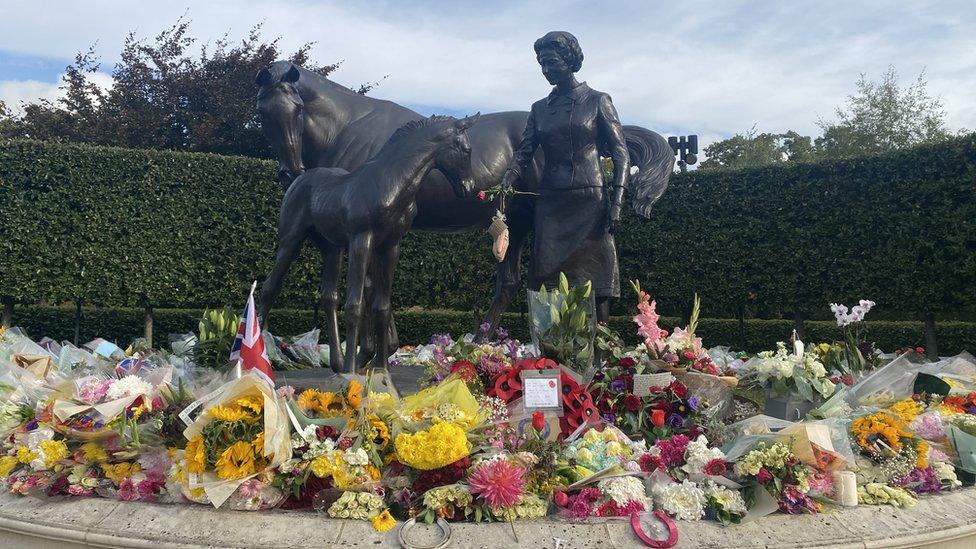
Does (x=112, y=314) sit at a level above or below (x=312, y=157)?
below

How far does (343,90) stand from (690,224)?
710 centimetres

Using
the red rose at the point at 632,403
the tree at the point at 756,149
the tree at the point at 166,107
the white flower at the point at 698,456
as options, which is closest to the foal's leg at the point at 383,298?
the red rose at the point at 632,403

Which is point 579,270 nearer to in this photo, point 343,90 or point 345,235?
point 345,235

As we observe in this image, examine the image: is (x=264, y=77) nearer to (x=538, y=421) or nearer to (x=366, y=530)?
(x=538, y=421)

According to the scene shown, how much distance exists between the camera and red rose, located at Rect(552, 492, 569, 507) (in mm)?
2936

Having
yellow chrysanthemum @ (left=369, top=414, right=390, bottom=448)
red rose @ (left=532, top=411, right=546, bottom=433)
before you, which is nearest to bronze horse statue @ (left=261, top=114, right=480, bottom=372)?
yellow chrysanthemum @ (left=369, top=414, right=390, bottom=448)

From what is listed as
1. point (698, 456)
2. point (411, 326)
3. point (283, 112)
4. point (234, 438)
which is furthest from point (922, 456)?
point (411, 326)

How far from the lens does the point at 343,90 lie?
19.8 ft

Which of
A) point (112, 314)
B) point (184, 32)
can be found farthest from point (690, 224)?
point (184, 32)

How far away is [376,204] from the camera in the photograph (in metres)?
4.75

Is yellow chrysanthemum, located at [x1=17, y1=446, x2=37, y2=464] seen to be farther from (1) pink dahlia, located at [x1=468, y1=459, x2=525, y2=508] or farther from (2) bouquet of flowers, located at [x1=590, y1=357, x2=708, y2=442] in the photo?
(2) bouquet of flowers, located at [x1=590, y1=357, x2=708, y2=442]

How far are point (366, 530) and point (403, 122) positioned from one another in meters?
4.21

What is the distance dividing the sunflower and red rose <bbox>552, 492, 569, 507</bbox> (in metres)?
1.46

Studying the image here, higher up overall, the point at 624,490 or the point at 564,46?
the point at 564,46
